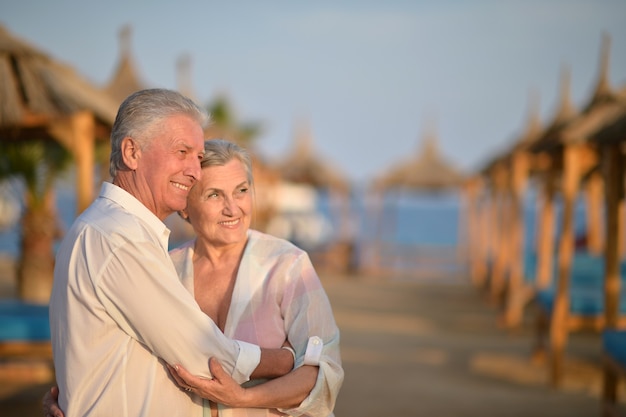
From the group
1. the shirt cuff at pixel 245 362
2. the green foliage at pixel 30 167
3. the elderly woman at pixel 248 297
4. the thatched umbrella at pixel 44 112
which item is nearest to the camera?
the shirt cuff at pixel 245 362

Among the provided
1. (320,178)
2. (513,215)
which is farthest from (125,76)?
(320,178)

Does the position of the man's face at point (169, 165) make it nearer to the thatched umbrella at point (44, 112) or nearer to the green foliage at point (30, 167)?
the thatched umbrella at point (44, 112)

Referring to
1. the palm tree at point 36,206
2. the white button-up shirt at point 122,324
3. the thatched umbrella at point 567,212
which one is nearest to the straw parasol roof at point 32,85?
the palm tree at point 36,206

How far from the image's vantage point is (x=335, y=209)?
1005 inches

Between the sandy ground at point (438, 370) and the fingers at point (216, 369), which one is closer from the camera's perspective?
the fingers at point (216, 369)

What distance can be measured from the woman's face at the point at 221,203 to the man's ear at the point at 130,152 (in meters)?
0.32

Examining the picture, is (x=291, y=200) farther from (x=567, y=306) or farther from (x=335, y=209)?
(x=567, y=306)

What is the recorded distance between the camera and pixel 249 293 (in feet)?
6.89

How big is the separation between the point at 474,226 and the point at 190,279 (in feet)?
63.3

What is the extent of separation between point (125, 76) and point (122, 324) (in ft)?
38.6

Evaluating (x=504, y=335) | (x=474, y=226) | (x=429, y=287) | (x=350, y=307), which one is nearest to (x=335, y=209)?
(x=474, y=226)

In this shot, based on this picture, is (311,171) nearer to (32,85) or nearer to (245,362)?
(32,85)

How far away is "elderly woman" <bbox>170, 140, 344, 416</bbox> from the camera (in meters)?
1.96

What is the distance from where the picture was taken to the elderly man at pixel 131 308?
5.59 ft
